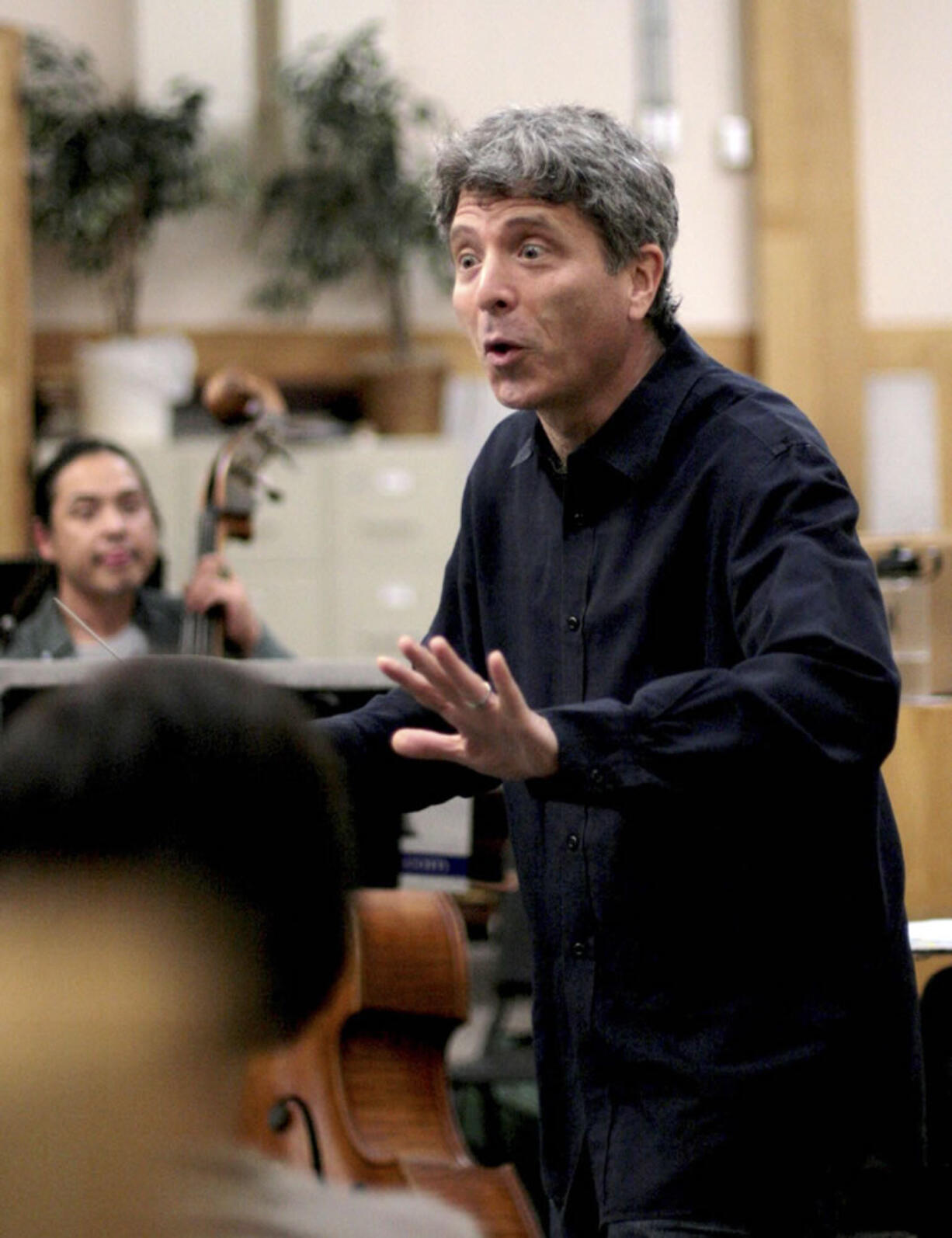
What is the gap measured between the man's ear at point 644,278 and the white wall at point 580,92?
4.84 m

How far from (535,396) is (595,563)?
142mm

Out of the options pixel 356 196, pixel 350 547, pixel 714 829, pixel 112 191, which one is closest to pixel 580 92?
pixel 356 196

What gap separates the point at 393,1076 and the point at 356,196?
165 inches

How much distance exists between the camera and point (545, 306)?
1.40 m

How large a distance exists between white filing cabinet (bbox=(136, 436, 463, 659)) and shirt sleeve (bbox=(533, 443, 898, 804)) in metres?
4.49

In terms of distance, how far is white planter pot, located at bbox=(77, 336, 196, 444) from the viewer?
5.60 m

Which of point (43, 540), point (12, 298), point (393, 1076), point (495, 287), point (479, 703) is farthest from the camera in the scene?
point (12, 298)

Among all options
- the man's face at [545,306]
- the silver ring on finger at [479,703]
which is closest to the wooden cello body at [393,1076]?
the man's face at [545,306]

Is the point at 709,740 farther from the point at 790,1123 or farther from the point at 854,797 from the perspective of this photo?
the point at 790,1123

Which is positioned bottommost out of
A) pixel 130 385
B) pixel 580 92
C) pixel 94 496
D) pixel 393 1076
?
pixel 393 1076

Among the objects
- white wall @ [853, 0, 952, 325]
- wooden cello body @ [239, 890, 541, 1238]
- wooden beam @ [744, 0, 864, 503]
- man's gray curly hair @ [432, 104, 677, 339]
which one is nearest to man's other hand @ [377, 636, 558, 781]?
man's gray curly hair @ [432, 104, 677, 339]

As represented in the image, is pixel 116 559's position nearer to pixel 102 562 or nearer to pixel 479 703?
pixel 102 562

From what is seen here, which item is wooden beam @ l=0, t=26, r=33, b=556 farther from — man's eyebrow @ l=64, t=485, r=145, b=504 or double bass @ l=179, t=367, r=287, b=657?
double bass @ l=179, t=367, r=287, b=657

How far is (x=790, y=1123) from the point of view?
1284 millimetres
